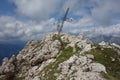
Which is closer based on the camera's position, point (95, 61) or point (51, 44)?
point (95, 61)

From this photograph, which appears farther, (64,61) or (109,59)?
(109,59)

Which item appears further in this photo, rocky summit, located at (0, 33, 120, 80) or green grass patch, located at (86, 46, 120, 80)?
green grass patch, located at (86, 46, 120, 80)

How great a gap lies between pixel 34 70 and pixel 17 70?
785 cm

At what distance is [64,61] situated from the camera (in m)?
66.5

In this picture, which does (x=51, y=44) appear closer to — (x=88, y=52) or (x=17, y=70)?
(x=17, y=70)

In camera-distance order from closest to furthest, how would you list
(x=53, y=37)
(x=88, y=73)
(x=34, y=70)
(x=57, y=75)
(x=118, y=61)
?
(x=88, y=73), (x=57, y=75), (x=118, y=61), (x=34, y=70), (x=53, y=37)

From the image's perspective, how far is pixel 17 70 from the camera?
85562mm

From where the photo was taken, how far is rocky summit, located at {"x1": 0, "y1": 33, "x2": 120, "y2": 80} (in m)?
59.1

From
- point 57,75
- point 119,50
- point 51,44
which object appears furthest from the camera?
point 51,44

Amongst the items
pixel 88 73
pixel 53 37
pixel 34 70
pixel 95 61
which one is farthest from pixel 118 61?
pixel 53 37

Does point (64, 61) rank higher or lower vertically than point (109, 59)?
higher

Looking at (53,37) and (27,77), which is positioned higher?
(53,37)

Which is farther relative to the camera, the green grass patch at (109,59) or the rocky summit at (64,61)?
the green grass patch at (109,59)

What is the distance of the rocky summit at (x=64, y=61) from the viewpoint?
59094 millimetres
